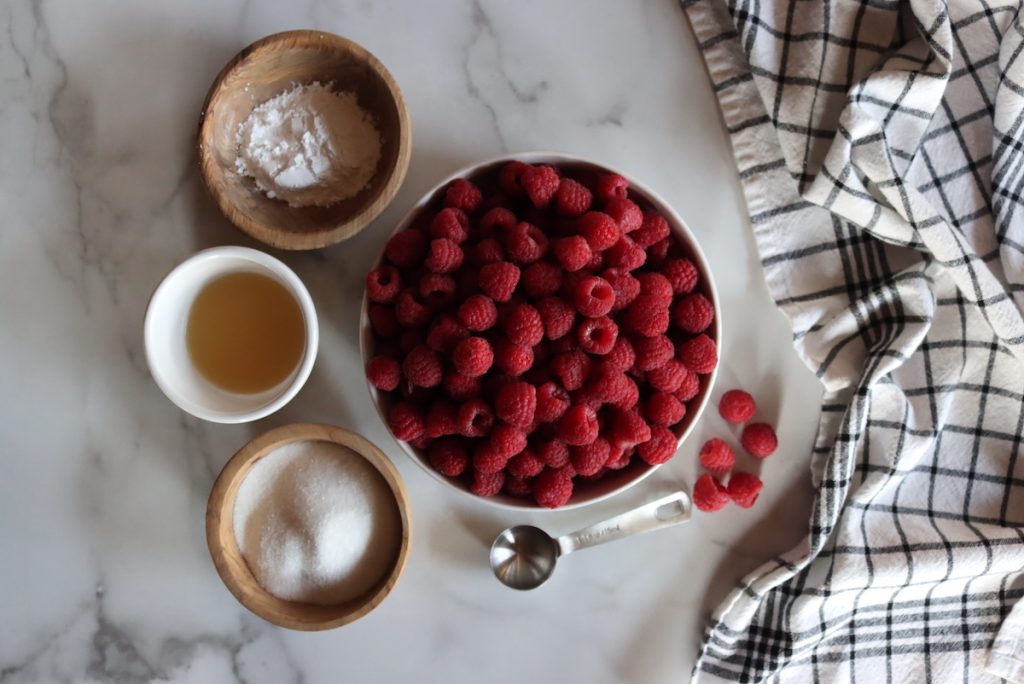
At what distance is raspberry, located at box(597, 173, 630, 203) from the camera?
0.97m

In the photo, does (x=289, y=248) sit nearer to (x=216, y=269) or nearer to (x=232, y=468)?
(x=216, y=269)

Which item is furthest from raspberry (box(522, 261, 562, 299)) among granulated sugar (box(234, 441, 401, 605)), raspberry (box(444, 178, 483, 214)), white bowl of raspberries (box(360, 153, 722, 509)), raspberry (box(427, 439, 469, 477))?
granulated sugar (box(234, 441, 401, 605))

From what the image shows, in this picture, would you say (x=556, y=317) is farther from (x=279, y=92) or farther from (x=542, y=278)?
(x=279, y=92)

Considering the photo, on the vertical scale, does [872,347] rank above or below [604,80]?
below

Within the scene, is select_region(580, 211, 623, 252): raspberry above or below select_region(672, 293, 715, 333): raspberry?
above

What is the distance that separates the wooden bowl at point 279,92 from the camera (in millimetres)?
981

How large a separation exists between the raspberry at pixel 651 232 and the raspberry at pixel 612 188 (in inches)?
1.8

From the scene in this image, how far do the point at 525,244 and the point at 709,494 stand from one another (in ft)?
1.47

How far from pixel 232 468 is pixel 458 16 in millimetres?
679

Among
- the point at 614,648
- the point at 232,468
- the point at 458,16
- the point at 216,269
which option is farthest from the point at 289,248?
the point at 614,648

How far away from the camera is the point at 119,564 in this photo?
112 centimetres

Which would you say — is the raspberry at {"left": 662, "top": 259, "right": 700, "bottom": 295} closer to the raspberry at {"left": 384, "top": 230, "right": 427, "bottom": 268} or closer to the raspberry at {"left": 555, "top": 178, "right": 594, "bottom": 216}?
the raspberry at {"left": 555, "top": 178, "right": 594, "bottom": 216}

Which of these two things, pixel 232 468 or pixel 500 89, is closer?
pixel 232 468

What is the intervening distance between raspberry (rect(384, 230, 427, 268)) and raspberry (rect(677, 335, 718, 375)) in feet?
1.12
